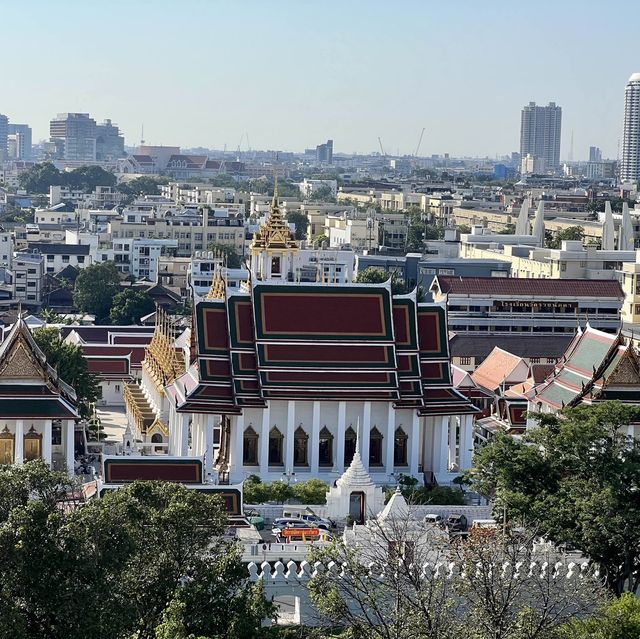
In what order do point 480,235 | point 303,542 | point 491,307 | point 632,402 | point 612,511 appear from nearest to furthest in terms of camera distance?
point 612,511, point 303,542, point 632,402, point 491,307, point 480,235

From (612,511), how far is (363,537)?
544 centimetres

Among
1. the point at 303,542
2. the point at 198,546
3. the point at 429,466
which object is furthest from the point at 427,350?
the point at 198,546

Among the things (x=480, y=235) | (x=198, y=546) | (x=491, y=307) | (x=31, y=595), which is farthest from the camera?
(x=480, y=235)

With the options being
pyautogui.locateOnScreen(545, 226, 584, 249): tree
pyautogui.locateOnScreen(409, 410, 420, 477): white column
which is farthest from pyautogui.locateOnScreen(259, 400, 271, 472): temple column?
pyautogui.locateOnScreen(545, 226, 584, 249): tree

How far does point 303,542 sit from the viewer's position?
42.0 m

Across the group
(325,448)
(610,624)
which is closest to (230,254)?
(325,448)

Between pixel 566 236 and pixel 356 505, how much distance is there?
84936 millimetres

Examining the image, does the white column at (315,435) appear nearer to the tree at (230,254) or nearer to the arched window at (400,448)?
the arched window at (400,448)

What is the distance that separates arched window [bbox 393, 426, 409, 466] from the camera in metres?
54.1

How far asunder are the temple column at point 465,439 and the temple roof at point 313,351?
0.85m

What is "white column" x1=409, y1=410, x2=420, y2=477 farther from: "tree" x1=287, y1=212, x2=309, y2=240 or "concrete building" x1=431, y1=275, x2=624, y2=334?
"tree" x1=287, y1=212, x2=309, y2=240

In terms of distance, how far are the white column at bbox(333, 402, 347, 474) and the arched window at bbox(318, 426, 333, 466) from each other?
0.94ft

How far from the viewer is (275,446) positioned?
53.4 meters

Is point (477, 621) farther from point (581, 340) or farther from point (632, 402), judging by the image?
point (581, 340)
